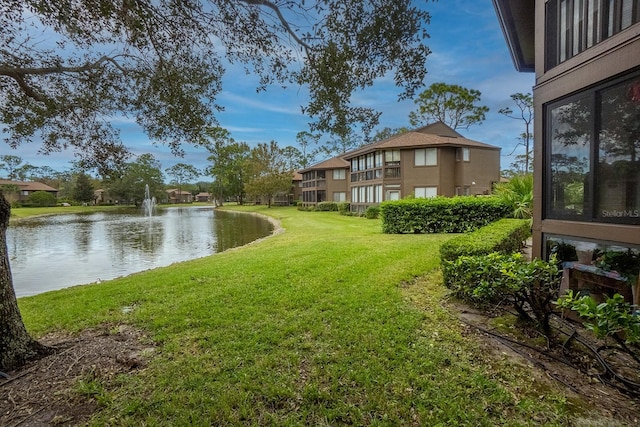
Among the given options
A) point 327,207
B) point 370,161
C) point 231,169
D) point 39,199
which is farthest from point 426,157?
point 39,199

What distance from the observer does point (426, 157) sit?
26.1 meters

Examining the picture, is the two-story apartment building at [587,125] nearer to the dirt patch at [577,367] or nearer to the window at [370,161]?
the dirt patch at [577,367]

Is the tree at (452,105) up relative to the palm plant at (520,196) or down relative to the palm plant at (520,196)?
up

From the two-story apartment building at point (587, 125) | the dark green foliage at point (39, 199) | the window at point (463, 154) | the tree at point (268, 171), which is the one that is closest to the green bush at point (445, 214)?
the two-story apartment building at point (587, 125)

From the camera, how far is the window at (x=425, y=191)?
26203mm

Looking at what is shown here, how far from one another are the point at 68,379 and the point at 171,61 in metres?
4.24

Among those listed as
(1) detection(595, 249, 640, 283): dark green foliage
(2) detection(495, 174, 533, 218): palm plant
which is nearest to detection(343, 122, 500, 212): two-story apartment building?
(2) detection(495, 174, 533, 218): palm plant

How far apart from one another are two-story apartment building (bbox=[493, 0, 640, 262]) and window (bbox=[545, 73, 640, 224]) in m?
0.01

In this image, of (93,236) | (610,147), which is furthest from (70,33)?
(93,236)

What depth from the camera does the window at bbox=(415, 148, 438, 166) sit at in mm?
25953

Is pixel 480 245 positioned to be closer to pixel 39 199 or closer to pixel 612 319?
pixel 612 319

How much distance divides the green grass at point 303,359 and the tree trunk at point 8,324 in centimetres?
116

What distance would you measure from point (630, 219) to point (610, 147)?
945 millimetres

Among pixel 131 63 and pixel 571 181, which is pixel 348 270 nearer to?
pixel 571 181
